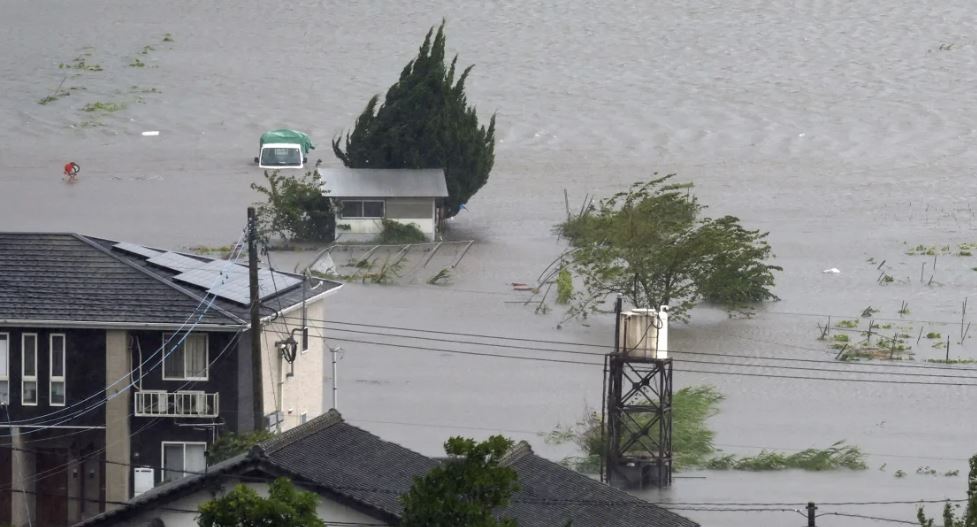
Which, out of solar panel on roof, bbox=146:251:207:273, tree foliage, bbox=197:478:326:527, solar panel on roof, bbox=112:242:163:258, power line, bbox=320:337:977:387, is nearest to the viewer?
tree foliage, bbox=197:478:326:527

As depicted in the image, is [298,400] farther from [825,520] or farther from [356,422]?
[825,520]

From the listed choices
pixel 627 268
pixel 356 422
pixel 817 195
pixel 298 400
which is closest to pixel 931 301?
pixel 627 268

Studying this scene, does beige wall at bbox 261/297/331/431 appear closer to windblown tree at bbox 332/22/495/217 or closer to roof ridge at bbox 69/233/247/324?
roof ridge at bbox 69/233/247/324

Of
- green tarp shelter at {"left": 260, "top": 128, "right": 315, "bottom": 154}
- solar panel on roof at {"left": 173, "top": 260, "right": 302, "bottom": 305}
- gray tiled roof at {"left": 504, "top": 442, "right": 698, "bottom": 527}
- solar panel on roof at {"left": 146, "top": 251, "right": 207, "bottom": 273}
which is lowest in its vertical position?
gray tiled roof at {"left": 504, "top": 442, "right": 698, "bottom": 527}

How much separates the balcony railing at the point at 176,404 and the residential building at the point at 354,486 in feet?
12.4

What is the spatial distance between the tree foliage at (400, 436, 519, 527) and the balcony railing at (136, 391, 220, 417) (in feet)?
28.2

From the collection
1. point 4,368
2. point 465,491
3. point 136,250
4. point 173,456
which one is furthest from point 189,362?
point 465,491

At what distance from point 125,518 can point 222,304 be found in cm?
581

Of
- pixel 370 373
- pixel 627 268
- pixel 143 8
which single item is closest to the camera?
pixel 370 373

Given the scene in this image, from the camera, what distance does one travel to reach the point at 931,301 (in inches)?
1363

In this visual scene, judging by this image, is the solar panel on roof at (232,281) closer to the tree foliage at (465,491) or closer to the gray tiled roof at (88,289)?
the gray tiled roof at (88,289)

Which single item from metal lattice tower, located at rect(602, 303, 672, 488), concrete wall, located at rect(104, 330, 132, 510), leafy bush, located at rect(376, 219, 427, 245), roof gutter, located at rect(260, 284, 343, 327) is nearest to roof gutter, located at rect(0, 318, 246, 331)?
concrete wall, located at rect(104, 330, 132, 510)

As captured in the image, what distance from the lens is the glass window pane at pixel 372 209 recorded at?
3844 cm

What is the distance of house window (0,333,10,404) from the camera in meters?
18.6
